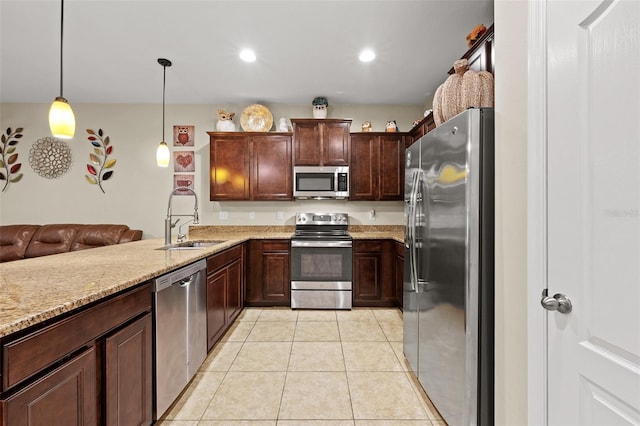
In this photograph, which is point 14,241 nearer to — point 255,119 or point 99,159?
point 99,159

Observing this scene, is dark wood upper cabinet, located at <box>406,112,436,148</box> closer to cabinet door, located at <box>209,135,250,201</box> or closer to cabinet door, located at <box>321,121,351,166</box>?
cabinet door, located at <box>321,121,351,166</box>

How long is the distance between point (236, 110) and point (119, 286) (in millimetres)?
3451

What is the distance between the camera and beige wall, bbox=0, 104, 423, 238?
410cm

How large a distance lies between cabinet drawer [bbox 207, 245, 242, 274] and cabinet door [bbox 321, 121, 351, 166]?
1579 mm

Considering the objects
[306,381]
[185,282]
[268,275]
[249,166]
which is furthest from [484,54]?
[268,275]

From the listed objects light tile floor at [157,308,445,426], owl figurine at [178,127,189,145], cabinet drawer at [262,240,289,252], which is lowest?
light tile floor at [157,308,445,426]

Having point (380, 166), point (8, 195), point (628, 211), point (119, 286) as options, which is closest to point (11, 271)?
point (119, 286)

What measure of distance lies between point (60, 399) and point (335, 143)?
3.40 meters

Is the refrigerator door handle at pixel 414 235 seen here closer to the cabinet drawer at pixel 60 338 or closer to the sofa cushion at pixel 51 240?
the cabinet drawer at pixel 60 338

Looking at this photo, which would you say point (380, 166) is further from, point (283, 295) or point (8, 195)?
point (8, 195)

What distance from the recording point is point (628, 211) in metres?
0.75

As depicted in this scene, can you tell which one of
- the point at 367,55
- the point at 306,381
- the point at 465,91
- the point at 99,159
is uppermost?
the point at 367,55

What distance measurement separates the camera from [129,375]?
1.33 meters

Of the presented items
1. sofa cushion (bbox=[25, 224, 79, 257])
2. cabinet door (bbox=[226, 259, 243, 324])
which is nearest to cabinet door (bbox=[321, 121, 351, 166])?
cabinet door (bbox=[226, 259, 243, 324])
